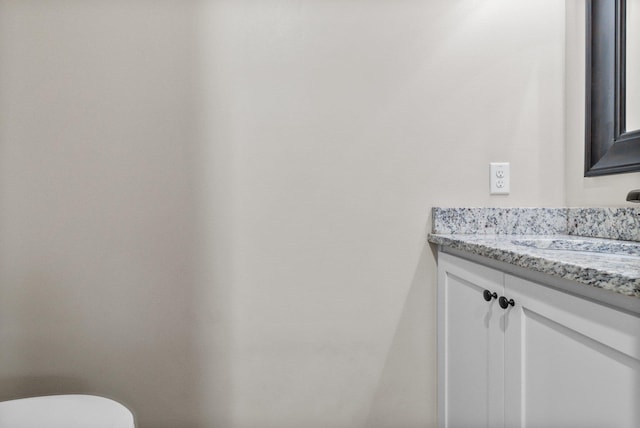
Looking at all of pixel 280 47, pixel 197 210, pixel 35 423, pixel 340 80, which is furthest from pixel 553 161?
pixel 35 423

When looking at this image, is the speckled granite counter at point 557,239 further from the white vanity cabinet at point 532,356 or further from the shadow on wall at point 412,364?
the shadow on wall at point 412,364

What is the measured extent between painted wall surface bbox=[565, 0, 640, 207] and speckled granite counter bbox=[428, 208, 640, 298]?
61 mm

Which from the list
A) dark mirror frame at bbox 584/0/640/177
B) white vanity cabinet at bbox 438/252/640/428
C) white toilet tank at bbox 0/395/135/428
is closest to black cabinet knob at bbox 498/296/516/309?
white vanity cabinet at bbox 438/252/640/428

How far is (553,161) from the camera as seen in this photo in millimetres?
1347

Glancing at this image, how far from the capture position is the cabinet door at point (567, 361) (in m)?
0.52

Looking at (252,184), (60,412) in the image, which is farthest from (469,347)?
(60,412)

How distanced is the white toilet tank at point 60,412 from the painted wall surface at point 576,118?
1.49m

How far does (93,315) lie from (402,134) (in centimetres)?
117

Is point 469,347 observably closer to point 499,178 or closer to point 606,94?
point 499,178

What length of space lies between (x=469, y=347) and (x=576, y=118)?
2.79 ft

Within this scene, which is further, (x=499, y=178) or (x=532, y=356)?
(x=499, y=178)

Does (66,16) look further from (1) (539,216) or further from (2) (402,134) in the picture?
(1) (539,216)

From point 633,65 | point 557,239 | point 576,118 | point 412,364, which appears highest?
point 633,65

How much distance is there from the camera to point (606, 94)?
120cm
